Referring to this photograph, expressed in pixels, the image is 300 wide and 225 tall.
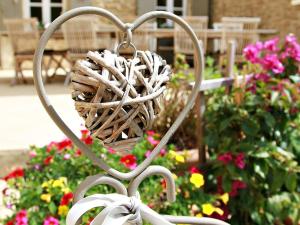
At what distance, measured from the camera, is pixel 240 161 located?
1.72 metres

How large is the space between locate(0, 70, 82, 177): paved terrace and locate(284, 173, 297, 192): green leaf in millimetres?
1083

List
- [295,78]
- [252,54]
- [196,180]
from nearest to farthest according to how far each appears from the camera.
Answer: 1. [196,180]
2. [295,78]
3. [252,54]

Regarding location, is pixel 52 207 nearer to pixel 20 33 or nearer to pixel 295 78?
pixel 295 78

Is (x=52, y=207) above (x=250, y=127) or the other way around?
the other way around

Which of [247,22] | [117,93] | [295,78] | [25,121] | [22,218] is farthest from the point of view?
[247,22]

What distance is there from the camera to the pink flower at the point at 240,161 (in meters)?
1.71

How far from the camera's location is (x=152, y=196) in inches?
60.2

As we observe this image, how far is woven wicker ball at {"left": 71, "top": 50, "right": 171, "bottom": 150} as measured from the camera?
1.54 feet

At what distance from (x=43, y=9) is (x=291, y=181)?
7.55 meters

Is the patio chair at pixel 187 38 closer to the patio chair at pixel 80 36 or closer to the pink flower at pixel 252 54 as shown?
the patio chair at pixel 80 36

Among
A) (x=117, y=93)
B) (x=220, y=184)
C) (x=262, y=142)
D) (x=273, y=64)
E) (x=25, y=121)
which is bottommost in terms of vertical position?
(x=25, y=121)

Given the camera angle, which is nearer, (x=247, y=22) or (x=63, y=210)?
(x=63, y=210)

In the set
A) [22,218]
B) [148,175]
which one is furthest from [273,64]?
[148,175]

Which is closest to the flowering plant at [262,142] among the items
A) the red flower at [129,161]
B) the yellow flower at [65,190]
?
the red flower at [129,161]
